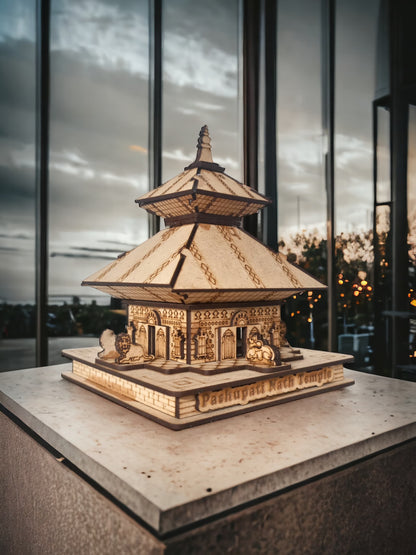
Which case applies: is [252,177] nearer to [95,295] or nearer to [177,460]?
[95,295]

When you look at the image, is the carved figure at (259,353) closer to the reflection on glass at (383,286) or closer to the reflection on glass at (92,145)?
the reflection on glass at (92,145)

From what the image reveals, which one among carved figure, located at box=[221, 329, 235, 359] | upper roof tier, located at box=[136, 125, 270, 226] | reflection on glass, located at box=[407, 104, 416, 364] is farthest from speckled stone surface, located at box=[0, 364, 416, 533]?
upper roof tier, located at box=[136, 125, 270, 226]

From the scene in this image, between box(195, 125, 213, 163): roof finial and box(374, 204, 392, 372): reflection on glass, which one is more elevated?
box(195, 125, 213, 163): roof finial

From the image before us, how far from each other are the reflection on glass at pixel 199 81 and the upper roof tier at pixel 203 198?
0.92 m

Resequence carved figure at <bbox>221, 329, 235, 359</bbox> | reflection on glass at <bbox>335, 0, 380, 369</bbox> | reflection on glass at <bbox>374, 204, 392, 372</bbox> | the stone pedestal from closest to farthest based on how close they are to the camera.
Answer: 1. the stone pedestal
2. carved figure at <bbox>221, 329, 235, 359</bbox>
3. reflection on glass at <bbox>374, 204, 392, 372</bbox>
4. reflection on glass at <bbox>335, 0, 380, 369</bbox>

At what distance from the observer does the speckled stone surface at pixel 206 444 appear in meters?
1.01

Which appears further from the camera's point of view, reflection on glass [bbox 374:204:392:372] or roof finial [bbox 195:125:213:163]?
reflection on glass [bbox 374:204:392:372]

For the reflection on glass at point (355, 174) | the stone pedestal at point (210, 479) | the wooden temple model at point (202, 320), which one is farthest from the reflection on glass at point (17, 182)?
the reflection on glass at point (355, 174)

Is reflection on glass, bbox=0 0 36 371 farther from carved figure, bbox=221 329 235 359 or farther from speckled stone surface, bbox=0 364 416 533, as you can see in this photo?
carved figure, bbox=221 329 235 359

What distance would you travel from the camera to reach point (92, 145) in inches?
107

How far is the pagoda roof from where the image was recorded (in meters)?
1.66

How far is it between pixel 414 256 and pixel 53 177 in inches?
94.0

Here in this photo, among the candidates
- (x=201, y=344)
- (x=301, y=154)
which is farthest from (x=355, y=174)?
(x=201, y=344)

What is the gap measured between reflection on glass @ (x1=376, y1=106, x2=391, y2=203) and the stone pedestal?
163 centimetres
